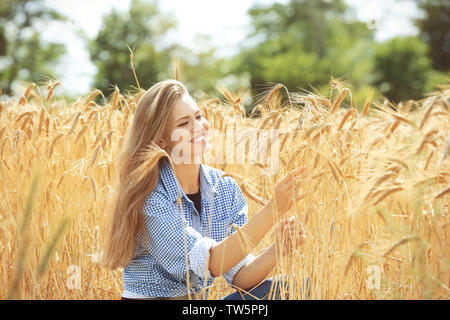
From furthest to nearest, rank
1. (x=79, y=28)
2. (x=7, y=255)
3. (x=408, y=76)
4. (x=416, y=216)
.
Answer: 1. (x=79, y=28)
2. (x=408, y=76)
3. (x=7, y=255)
4. (x=416, y=216)

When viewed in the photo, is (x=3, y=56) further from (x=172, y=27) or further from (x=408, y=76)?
(x=408, y=76)

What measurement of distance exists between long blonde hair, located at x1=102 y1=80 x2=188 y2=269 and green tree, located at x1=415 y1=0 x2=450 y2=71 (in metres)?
25.4

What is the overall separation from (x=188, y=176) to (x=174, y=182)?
0.45ft

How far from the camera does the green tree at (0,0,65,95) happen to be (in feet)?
62.0

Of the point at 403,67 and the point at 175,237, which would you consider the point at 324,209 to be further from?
the point at 403,67

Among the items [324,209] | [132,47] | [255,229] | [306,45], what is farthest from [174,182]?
[306,45]

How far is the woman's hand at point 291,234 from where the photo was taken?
1.49 m

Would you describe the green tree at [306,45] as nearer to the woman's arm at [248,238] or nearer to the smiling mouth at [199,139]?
the smiling mouth at [199,139]

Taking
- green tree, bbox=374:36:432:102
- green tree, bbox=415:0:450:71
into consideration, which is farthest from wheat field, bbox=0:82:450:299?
green tree, bbox=415:0:450:71

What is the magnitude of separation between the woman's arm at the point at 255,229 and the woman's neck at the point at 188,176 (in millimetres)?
388

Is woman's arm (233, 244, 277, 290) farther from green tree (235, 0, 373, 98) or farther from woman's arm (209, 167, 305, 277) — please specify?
green tree (235, 0, 373, 98)

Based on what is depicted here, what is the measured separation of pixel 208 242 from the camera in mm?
1452

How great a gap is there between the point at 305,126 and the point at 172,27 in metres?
21.5
